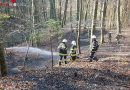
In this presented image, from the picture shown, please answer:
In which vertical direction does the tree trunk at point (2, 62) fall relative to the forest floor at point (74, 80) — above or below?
above

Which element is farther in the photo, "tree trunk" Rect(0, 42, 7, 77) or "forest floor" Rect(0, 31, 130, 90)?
"tree trunk" Rect(0, 42, 7, 77)

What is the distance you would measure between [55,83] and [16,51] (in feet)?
57.6

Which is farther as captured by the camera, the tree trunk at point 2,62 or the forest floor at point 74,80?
the tree trunk at point 2,62

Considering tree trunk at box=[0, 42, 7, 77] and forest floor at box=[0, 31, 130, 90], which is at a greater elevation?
tree trunk at box=[0, 42, 7, 77]

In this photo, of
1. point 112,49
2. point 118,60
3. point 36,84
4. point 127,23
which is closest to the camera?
point 36,84

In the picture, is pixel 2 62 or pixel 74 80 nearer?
pixel 74 80

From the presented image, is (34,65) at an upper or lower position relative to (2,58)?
lower

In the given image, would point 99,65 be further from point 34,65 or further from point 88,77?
point 34,65

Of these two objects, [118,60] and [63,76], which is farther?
[118,60]

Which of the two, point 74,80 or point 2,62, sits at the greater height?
point 2,62

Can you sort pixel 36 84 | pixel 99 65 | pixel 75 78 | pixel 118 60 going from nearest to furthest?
pixel 36 84 < pixel 75 78 < pixel 99 65 < pixel 118 60

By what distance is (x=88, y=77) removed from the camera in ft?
52.1

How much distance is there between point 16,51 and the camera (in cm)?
3133

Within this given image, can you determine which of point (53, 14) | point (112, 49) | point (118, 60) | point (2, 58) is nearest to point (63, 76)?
point (2, 58)
